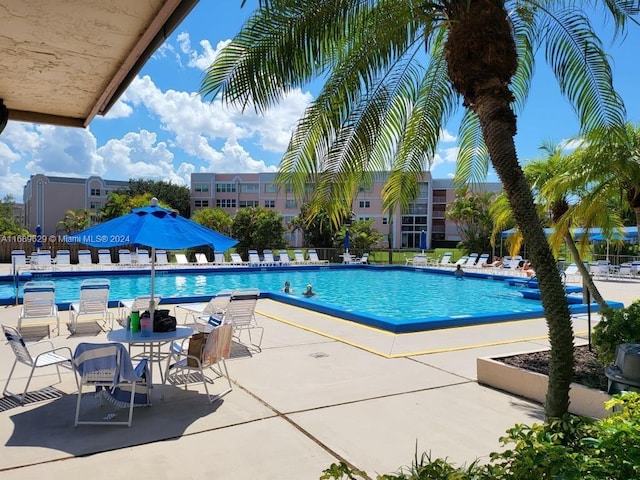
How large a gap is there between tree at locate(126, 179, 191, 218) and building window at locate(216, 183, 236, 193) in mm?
4842

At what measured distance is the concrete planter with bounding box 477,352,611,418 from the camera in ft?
18.0

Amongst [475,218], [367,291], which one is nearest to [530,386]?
[367,291]

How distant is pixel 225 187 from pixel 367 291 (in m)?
59.9

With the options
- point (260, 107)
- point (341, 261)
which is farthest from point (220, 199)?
point (260, 107)

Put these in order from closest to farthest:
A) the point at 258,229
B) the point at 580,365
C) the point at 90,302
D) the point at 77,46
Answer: the point at 77,46 → the point at 580,365 → the point at 90,302 → the point at 258,229

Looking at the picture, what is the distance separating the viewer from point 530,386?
612 centimetres

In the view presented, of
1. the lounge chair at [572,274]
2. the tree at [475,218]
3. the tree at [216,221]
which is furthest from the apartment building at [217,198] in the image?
the lounge chair at [572,274]

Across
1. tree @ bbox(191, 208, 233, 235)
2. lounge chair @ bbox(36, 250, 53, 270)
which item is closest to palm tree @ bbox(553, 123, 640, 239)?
lounge chair @ bbox(36, 250, 53, 270)

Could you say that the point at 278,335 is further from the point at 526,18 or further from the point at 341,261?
the point at 341,261

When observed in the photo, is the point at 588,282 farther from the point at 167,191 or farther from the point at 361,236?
the point at 167,191

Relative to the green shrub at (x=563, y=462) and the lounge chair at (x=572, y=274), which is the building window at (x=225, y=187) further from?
the green shrub at (x=563, y=462)

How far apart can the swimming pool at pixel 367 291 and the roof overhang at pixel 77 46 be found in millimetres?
7500

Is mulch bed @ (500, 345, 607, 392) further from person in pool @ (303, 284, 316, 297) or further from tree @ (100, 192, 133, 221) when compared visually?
tree @ (100, 192, 133, 221)

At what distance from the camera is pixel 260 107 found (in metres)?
4.81
